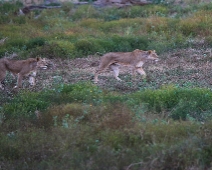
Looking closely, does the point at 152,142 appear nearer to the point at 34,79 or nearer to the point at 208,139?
the point at 208,139

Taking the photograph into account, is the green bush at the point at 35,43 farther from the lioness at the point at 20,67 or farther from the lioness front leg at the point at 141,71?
the lioness front leg at the point at 141,71

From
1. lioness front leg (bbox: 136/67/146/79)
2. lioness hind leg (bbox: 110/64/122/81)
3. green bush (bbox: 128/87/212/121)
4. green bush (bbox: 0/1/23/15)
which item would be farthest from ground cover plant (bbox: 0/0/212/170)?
green bush (bbox: 0/1/23/15)

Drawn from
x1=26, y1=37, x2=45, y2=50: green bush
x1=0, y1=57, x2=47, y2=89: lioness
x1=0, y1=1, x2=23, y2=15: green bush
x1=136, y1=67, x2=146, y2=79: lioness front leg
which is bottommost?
x1=0, y1=1, x2=23, y2=15: green bush

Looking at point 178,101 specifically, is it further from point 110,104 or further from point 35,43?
point 35,43

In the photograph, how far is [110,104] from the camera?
452 inches

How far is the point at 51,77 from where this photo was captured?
650 inches

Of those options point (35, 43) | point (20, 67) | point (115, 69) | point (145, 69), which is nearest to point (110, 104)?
point (115, 69)

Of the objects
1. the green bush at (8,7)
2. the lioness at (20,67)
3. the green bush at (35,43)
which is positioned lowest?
the green bush at (8,7)

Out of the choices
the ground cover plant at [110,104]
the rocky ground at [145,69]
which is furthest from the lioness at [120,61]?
the ground cover plant at [110,104]

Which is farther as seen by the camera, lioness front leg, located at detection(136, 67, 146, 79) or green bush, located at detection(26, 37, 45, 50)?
green bush, located at detection(26, 37, 45, 50)

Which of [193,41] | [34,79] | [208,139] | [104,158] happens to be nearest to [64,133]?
[104,158]

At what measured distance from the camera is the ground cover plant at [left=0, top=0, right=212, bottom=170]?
961 centimetres

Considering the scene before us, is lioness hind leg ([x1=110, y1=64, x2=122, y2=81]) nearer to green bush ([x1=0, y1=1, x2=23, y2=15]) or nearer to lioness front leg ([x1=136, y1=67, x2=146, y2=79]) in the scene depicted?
lioness front leg ([x1=136, y1=67, x2=146, y2=79])

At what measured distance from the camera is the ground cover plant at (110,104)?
31.5 feet
